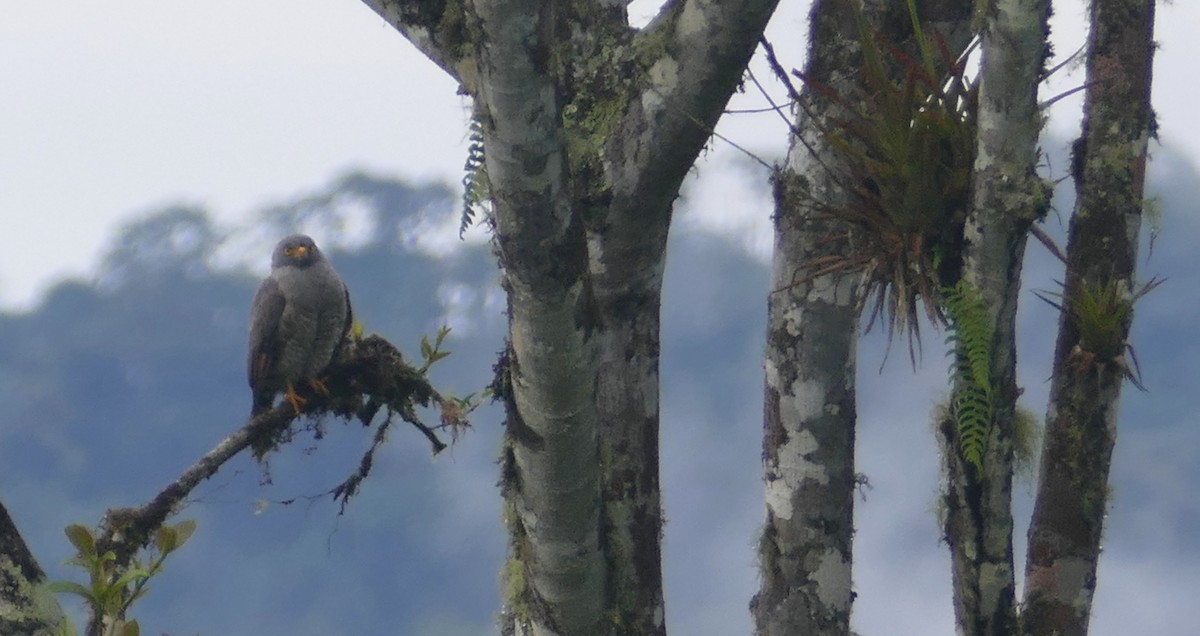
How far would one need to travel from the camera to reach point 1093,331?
4.23 m

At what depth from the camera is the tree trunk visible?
262 centimetres

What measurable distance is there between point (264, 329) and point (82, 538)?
15.4ft

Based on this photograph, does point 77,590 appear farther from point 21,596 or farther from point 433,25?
point 433,25

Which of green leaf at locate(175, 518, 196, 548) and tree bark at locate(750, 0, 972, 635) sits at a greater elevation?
tree bark at locate(750, 0, 972, 635)

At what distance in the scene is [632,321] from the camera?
11.7ft

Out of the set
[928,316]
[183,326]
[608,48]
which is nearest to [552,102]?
[608,48]

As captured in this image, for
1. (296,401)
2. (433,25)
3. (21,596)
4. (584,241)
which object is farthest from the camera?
(296,401)

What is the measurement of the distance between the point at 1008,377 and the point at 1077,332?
1.92 ft

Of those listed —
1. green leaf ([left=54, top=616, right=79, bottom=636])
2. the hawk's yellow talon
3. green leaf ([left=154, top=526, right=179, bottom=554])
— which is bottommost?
green leaf ([left=54, top=616, right=79, bottom=636])

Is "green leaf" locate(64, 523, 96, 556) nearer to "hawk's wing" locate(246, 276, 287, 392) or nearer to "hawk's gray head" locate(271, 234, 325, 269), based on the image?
"hawk's wing" locate(246, 276, 287, 392)

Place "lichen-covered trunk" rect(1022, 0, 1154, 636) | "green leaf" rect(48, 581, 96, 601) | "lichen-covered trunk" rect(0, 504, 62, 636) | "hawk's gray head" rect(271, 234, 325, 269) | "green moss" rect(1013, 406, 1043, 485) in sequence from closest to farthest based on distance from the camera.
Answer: "green leaf" rect(48, 581, 96, 601) → "lichen-covered trunk" rect(0, 504, 62, 636) → "lichen-covered trunk" rect(1022, 0, 1154, 636) → "green moss" rect(1013, 406, 1043, 485) → "hawk's gray head" rect(271, 234, 325, 269)

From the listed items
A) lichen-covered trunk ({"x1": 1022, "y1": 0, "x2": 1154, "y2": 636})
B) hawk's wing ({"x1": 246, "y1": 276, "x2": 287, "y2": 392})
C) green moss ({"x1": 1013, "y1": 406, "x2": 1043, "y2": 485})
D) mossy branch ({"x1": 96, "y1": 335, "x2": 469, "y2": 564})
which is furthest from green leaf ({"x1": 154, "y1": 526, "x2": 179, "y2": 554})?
hawk's wing ({"x1": 246, "y1": 276, "x2": 287, "y2": 392})

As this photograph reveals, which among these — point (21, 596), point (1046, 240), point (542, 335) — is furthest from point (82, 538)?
point (1046, 240)

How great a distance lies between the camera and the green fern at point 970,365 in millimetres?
3641
